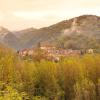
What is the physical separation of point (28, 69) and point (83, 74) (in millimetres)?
8473

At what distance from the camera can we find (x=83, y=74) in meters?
49.5

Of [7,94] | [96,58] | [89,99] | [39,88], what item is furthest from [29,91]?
[7,94]

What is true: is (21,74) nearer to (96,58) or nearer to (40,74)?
(40,74)

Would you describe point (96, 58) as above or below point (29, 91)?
above

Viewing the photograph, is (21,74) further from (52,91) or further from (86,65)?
(86,65)

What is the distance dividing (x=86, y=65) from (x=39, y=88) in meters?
9.36

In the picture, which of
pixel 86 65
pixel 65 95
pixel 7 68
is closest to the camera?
pixel 7 68

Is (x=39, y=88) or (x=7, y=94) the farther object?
(x=39, y=88)

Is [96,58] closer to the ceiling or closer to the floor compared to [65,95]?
closer to the ceiling

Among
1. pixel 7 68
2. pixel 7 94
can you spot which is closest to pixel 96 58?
pixel 7 68

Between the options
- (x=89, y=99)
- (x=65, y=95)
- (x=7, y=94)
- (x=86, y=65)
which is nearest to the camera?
(x=7, y=94)

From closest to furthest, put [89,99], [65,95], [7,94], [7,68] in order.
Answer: [7,94]
[7,68]
[89,99]
[65,95]

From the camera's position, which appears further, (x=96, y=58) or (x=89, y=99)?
(x=96, y=58)

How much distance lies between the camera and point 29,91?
46031mm
